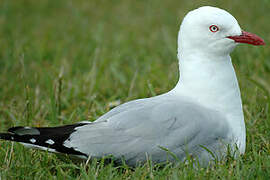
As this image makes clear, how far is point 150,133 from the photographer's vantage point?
10.2ft

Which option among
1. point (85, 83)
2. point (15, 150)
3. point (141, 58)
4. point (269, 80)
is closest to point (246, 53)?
point (269, 80)

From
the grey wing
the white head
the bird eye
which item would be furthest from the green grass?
the bird eye

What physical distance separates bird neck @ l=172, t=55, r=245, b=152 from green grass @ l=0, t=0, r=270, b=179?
8.2 inches

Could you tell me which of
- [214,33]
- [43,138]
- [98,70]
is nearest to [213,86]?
[214,33]

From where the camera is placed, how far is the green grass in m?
3.15

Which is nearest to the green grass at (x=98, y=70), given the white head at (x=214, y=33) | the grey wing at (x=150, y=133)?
the grey wing at (x=150, y=133)

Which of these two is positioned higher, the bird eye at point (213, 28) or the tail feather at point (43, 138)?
the bird eye at point (213, 28)

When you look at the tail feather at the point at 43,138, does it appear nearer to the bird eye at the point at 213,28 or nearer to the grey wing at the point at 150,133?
the grey wing at the point at 150,133

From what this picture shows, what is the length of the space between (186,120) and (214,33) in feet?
2.40

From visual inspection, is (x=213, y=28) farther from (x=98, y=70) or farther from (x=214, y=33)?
(x=98, y=70)

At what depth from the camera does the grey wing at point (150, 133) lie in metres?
3.08

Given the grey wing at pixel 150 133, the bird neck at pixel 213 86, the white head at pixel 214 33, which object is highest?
the white head at pixel 214 33

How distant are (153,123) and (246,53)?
3007 millimetres

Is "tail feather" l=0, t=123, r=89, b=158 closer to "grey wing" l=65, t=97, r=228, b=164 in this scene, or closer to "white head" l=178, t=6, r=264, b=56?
"grey wing" l=65, t=97, r=228, b=164
